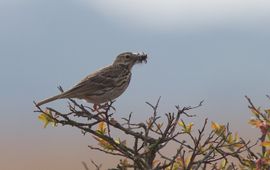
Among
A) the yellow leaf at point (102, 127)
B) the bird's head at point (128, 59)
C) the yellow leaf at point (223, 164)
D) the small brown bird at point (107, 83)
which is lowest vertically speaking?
the yellow leaf at point (223, 164)

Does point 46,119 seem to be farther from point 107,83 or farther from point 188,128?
point 107,83

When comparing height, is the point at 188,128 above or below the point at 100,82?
below

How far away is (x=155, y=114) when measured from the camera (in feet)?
17.9

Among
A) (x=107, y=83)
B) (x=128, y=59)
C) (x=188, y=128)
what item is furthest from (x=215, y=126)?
(x=128, y=59)

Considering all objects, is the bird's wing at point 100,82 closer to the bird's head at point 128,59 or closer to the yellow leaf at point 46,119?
the bird's head at point 128,59

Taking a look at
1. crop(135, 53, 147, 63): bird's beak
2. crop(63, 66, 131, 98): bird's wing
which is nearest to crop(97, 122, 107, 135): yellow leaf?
crop(63, 66, 131, 98): bird's wing

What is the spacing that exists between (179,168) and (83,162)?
1.23 metres

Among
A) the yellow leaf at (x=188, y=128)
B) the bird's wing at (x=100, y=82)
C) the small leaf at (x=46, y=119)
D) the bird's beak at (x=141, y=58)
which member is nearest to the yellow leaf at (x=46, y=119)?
the small leaf at (x=46, y=119)

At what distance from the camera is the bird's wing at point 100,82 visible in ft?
32.3

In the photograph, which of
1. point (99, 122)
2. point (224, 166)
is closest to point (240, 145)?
point (224, 166)

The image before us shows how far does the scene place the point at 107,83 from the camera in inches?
416

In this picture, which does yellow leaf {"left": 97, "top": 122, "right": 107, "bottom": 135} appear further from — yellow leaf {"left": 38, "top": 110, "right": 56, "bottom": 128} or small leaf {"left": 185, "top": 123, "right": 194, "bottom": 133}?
small leaf {"left": 185, "top": 123, "right": 194, "bottom": 133}

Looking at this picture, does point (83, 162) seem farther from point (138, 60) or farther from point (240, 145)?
point (138, 60)

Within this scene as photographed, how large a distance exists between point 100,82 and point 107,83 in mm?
168
